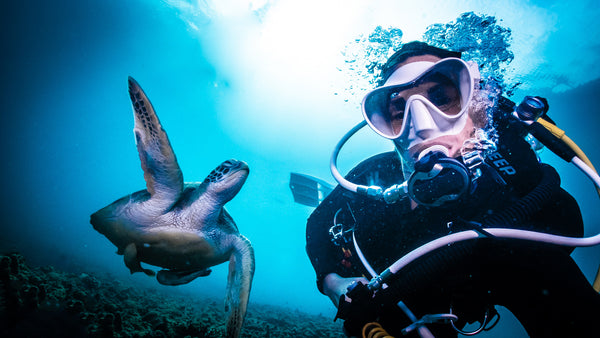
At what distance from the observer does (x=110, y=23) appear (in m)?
17.5

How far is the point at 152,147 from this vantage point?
2.34m

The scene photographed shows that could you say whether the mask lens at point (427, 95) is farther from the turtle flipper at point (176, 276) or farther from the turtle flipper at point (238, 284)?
the turtle flipper at point (176, 276)

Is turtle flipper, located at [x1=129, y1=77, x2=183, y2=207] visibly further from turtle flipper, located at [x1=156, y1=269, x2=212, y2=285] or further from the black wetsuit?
the black wetsuit

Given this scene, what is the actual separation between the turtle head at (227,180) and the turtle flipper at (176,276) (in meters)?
1.64

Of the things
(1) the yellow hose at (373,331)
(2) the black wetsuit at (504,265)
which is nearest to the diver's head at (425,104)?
(2) the black wetsuit at (504,265)

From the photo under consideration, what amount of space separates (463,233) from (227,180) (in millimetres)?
2567

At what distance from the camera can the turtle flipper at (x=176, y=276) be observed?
11.1ft

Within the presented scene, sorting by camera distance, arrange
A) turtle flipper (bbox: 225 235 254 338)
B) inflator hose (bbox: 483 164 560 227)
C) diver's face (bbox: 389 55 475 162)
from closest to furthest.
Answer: inflator hose (bbox: 483 164 560 227) < diver's face (bbox: 389 55 475 162) < turtle flipper (bbox: 225 235 254 338)

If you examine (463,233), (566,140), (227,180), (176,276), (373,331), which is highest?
(227,180)

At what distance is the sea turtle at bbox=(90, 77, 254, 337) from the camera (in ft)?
8.46

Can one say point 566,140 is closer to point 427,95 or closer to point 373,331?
point 427,95

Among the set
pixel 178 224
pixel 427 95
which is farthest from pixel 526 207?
pixel 178 224

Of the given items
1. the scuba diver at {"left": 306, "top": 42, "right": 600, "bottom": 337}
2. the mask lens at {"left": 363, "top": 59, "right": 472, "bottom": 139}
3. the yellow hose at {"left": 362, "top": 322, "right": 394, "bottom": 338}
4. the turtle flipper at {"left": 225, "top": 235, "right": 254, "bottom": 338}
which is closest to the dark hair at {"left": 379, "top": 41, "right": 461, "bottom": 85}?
the scuba diver at {"left": 306, "top": 42, "right": 600, "bottom": 337}

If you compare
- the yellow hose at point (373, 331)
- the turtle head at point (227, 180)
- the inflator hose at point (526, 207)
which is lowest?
the yellow hose at point (373, 331)
